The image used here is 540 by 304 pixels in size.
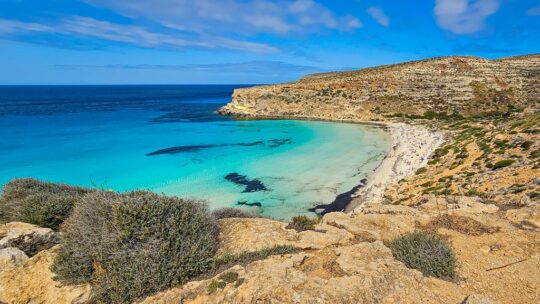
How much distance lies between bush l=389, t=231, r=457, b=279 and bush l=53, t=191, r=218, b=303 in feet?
13.9

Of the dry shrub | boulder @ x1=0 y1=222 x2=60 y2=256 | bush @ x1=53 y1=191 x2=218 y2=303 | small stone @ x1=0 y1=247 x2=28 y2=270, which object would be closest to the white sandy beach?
the dry shrub

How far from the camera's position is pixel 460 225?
338 inches

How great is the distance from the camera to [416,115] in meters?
54.6

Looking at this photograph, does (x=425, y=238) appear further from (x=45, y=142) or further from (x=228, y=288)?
(x=45, y=142)

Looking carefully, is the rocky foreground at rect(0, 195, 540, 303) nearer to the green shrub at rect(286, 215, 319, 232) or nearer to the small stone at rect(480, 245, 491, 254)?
the small stone at rect(480, 245, 491, 254)

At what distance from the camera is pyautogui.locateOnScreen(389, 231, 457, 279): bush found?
6.27m

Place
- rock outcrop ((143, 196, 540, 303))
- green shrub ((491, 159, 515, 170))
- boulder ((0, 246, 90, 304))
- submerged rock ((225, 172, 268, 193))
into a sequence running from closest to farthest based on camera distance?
rock outcrop ((143, 196, 540, 303))
boulder ((0, 246, 90, 304))
green shrub ((491, 159, 515, 170))
submerged rock ((225, 172, 268, 193))

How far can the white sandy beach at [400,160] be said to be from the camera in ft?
65.9

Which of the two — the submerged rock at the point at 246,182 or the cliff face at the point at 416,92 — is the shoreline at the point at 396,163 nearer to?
the submerged rock at the point at 246,182

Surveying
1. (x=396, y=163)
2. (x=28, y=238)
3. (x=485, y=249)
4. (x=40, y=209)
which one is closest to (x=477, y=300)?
(x=485, y=249)

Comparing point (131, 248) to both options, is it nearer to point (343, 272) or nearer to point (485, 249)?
point (343, 272)

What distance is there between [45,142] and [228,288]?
43.1 m

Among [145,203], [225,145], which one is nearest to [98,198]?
[145,203]

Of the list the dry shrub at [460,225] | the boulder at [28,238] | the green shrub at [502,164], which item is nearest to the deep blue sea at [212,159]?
the boulder at [28,238]
